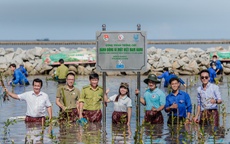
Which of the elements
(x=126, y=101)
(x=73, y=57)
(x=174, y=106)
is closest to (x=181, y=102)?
(x=174, y=106)

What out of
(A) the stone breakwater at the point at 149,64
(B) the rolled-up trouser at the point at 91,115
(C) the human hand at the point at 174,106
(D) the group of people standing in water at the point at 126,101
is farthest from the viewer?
(A) the stone breakwater at the point at 149,64

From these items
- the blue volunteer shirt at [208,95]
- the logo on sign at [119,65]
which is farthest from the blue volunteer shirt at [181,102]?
the logo on sign at [119,65]

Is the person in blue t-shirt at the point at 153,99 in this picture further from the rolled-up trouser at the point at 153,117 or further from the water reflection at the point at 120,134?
the water reflection at the point at 120,134

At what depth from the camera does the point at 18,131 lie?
1424 cm

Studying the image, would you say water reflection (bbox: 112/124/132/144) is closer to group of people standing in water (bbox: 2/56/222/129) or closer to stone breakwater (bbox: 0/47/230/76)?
group of people standing in water (bbox: 2/56/222/129)

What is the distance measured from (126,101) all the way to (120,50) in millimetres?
1440

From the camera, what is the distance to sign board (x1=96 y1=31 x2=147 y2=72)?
43.5 ft

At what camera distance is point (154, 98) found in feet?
46.4

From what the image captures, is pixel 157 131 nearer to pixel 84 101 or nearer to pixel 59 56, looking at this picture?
pixel 84 101

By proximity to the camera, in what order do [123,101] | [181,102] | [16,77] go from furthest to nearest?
→ [16,77]
[123,101]
[181,102]

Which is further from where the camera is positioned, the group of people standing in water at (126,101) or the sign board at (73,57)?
the sign board at (73,57)

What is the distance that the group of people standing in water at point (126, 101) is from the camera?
1340cm

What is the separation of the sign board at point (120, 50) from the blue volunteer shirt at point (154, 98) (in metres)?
0.99

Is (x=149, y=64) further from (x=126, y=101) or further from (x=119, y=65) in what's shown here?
(x=119, y=65)
